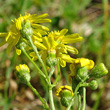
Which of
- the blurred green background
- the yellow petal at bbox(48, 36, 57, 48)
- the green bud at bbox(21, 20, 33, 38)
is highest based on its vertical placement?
the green bud at bbox(21, 20, 33, 38)

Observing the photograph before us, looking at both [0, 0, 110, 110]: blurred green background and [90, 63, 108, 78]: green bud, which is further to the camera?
→ [0, 0, 110, 110]: blurred green background

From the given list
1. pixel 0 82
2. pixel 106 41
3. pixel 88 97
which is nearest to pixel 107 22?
pixel 106 41

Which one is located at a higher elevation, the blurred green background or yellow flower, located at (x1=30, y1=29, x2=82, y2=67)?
yellow flower, located at (x1=30, y1=29, x2=82, y2=67)

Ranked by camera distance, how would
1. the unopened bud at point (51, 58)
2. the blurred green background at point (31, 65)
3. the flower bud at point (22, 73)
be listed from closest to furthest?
the unopened bud at point (51, 58) < the flower bud at point (22, 73) < the blurred green background at point (31, 65)

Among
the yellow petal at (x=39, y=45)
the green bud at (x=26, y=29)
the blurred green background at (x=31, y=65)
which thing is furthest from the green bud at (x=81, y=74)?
the blurred green background at (x=31, y=65)

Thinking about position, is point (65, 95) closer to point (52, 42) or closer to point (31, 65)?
point (52, 42)

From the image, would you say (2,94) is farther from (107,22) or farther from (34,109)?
(107,22)

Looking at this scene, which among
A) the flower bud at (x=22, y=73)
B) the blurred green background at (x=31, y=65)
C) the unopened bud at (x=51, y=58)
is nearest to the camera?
the unopened bud at (x=51, y=58)

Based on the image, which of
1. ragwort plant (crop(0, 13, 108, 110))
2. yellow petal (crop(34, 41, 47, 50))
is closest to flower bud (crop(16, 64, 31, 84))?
ragwort plant (crop(0, 13, 108, 110))

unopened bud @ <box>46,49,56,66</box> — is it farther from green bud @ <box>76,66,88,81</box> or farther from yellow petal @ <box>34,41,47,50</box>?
green bud @ <box>76,66,88,81</box>

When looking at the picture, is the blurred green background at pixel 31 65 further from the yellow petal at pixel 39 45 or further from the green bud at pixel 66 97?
the yellow petal at pixel 39 45
